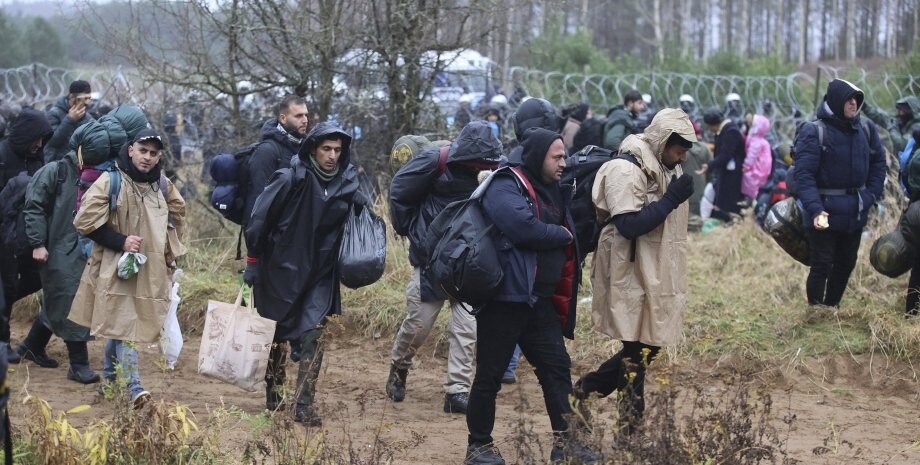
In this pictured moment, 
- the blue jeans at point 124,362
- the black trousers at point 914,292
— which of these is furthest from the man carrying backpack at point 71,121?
the black trousers at point 914,292

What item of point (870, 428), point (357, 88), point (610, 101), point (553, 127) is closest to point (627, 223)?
point (553, 127)

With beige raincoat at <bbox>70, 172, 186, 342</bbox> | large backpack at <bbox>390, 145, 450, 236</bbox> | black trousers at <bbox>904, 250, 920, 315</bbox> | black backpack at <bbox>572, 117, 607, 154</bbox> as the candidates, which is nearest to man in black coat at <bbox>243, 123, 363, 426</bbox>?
large backpack at <bbox>390, 145, 450, 236</bbox>

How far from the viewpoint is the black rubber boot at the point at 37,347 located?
25.8ft

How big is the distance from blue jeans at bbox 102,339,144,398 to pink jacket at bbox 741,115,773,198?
30.4ft

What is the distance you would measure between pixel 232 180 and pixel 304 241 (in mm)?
1224

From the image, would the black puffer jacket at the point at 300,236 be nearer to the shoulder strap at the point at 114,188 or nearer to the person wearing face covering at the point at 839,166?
the shoulder strap at the point at 114,188

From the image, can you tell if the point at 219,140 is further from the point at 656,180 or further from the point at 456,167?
the point at 656,180

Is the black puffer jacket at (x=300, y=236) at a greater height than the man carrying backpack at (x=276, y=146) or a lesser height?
lesser

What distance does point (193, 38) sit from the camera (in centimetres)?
1088

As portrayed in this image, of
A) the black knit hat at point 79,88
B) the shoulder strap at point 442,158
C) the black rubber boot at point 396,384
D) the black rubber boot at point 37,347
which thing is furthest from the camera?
the black knit hat at point 79,88

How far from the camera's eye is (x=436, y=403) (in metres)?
7.18

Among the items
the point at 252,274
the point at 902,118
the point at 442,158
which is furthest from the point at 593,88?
the point at 252,274

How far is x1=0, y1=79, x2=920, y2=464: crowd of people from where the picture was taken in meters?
5.36

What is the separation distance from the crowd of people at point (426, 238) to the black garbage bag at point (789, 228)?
15 centimetres
